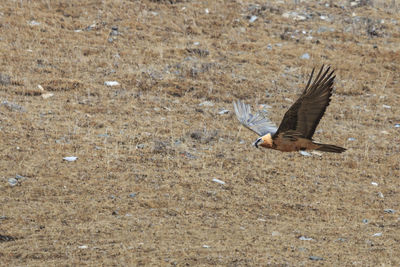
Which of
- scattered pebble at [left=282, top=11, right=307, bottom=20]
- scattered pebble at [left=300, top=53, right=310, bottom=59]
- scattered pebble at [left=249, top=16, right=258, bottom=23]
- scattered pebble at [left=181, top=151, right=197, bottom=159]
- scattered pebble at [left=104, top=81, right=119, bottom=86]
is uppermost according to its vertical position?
scattered pebble at [left=282, top=11, right=307, bottom=20]

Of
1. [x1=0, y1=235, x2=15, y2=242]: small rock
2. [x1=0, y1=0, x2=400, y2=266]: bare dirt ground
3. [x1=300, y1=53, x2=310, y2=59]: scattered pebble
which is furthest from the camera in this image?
[x1=300, y1=53, x2=310, y2=59]: scattered pebble

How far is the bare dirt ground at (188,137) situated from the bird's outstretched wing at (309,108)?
1.30 m

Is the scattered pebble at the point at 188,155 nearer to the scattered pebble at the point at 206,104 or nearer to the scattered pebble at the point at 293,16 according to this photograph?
the scattered pebble at the point at 206,104

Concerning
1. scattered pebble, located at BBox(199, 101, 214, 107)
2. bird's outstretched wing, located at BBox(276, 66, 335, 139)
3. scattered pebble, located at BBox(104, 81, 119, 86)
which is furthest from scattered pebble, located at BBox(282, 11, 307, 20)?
bird's outstretched wing, located at BBox(276, 66, 335, 139)

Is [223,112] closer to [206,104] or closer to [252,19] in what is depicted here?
[206,104]

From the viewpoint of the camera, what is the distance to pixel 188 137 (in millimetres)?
9531

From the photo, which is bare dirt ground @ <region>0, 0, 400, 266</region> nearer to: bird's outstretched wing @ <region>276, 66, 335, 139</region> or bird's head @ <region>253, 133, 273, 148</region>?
bird's head @ <region>253, 133, 273, 148</region>

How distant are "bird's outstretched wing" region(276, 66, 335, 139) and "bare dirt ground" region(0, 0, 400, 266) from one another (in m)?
→ 1.30

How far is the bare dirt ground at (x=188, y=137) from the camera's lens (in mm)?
6637

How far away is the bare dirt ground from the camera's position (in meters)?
6.64

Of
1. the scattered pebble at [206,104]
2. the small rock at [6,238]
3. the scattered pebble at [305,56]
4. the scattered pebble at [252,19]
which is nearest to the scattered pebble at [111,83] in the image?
the scattered pebble at [206,104]

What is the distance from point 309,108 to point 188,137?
3.97 metres

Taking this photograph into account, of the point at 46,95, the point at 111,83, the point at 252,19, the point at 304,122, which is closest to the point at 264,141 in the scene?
the point at 304,122

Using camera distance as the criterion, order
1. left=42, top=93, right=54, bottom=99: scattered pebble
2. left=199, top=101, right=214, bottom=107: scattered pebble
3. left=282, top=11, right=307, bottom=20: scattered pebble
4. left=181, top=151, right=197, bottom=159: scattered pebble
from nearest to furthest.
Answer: left=181, top=151, right=197, bottom=159: scattered pebble, left=42, top=93, right=54, bottom=99: scattered pebble, left=199, top=101, right=214, bottom=107: scattered pebble, left=282, top=11, right=307, bottom=20: scattered pebble
